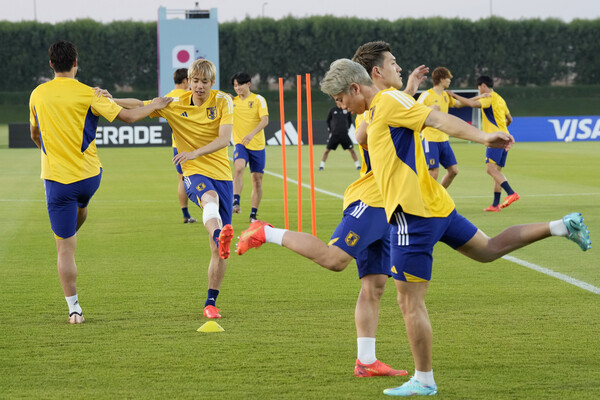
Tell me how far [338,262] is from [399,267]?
19.3 inches

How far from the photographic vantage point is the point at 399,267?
5449mm

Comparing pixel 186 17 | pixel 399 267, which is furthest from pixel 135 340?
pixel 186 17

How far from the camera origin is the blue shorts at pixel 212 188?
8.18m

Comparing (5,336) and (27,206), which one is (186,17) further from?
(5,336)

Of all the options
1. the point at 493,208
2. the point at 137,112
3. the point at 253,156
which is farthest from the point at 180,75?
the point at 493,208

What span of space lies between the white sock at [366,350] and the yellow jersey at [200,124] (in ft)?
8.75

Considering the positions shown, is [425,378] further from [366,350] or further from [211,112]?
[211,112]

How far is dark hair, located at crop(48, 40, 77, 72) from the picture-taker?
24.6ft

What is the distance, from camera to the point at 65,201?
7.69m

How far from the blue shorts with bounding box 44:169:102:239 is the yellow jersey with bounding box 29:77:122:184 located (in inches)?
2.4

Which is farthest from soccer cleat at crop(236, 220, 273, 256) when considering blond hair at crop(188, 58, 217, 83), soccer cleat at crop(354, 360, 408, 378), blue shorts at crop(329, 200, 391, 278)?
blond hair at crop(188, 58, 217, 83)

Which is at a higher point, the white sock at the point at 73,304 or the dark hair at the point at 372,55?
the dark hair at the point at 372,55

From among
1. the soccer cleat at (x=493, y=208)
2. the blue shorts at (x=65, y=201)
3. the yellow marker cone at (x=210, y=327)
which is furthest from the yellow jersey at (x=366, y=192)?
the soccer cleat at (x=493, y=208)

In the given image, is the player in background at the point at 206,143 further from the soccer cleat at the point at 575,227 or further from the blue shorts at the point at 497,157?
the blue shorts at the point at 497,157
